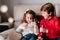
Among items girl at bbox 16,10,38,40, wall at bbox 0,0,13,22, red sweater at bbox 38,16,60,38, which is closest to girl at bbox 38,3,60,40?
red sweater at bbox 38,16,60,38

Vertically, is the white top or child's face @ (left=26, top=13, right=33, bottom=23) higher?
child's face @ (left=26, top=13, right=33, bottom=23)

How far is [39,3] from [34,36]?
656mm

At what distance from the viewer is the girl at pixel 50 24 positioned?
182 centimetres

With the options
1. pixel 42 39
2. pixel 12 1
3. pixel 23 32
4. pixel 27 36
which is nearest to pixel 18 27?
pixel 23 32

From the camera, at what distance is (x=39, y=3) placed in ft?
7.53

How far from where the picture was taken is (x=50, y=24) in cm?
188

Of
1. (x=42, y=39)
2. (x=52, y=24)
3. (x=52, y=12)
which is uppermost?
(x=52, y=12)

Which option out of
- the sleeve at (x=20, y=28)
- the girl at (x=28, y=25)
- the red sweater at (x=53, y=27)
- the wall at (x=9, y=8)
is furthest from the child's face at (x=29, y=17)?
the wall at (x=9, y=8)

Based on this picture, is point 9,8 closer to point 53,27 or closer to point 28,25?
point 28,25

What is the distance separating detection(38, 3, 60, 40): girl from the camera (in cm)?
182

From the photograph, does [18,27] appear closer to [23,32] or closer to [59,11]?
[23,32]

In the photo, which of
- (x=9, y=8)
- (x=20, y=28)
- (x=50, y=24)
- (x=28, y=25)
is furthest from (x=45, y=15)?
(x=9, y=8)

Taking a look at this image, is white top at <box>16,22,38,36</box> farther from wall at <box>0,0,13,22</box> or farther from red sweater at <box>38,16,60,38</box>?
wall at <box>0,0,13,22</box>

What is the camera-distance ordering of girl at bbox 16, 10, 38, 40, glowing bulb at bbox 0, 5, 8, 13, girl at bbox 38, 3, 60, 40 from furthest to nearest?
glowing bulb at bbox 0, 5, 8, 13 → girl at bbox 16, 10, 38, 40 → girl at bbox 38, 3, 60, 40
